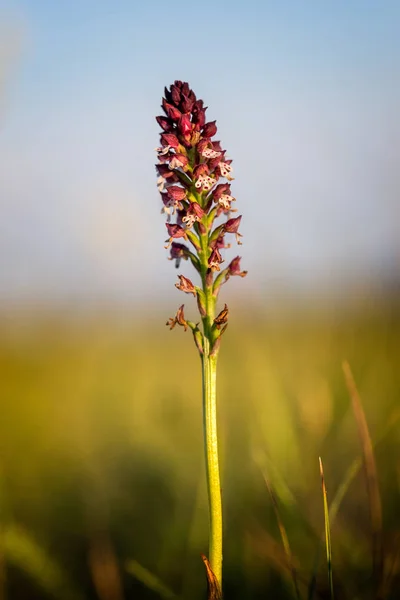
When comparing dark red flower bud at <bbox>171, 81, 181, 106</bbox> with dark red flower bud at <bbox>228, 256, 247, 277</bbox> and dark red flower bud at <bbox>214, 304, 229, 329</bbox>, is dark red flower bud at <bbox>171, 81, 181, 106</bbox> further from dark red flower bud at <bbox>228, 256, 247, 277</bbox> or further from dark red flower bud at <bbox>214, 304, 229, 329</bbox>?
dark red flower bud at <bbox>214, 304, 229, 329</bbox>

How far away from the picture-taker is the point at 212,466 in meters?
2.75

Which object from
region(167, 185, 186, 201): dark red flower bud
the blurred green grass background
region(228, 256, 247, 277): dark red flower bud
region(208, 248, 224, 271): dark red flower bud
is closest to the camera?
region(208, 248, 224, 271): dark red flower bud

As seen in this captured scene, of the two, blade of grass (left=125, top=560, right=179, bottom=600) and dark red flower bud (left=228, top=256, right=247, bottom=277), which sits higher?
dark red flower bud (left=228, top=256, right=247, bottom=277)

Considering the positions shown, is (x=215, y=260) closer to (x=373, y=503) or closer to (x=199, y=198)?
(x=199, y=198)

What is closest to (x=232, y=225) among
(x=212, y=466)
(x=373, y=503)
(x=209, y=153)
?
(x=209, y=153)

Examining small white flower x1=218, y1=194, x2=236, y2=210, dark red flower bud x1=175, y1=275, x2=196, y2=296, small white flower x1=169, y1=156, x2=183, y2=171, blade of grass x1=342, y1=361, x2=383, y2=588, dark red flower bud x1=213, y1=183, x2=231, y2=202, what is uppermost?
small white flower x1=169, y1=156, x2=183, y2=171

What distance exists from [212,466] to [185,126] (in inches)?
65.5

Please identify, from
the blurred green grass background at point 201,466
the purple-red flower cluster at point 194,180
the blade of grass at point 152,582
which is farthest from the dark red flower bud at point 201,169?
the blade of grass at point 152,582

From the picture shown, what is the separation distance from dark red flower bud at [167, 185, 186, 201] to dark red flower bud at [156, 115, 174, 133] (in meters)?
0.31

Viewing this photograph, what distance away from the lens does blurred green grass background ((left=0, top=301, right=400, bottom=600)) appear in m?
3.51

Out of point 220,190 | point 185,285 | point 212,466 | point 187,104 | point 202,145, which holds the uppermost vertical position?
point 187,104

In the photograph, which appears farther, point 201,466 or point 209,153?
point 201,466

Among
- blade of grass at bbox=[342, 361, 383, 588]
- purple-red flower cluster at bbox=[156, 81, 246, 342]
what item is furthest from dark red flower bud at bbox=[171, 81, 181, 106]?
blade of grass at bbox=[342, 361, 383, 588]

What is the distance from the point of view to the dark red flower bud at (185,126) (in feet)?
9.73
